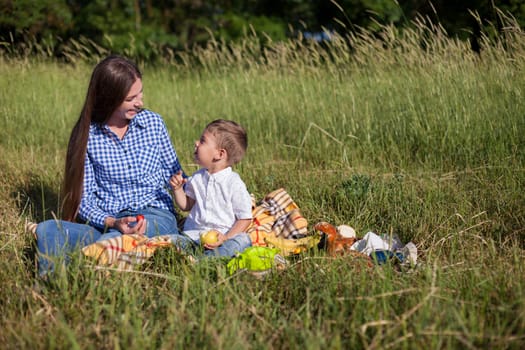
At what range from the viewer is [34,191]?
464 centimetres

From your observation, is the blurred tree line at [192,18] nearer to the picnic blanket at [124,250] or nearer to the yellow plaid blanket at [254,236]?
the yellow plaid blanket at [254,236]

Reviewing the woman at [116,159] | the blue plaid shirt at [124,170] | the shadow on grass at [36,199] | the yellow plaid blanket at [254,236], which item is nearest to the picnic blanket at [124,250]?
the yellow plaid blanket at [254,236]

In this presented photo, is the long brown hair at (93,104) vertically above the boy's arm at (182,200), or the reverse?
the long brown hair at (93,104)

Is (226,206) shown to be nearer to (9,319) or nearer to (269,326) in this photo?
(269,326)

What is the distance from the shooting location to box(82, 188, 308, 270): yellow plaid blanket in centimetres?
286

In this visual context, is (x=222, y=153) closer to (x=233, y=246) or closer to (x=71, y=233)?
(x=233, y=246)

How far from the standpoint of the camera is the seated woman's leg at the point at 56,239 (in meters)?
2.78

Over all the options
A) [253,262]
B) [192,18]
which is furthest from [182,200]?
[192,18]

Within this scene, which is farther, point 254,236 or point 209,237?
point 254,236

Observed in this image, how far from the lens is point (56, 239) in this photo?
3004 mm

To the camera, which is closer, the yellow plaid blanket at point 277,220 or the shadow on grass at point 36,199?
the yellow plaid blanket at point 277,220

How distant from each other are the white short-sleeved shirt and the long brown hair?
67cm

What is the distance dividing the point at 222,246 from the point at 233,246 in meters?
0.06

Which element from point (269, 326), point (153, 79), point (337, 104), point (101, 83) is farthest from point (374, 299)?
point (153, 79)
